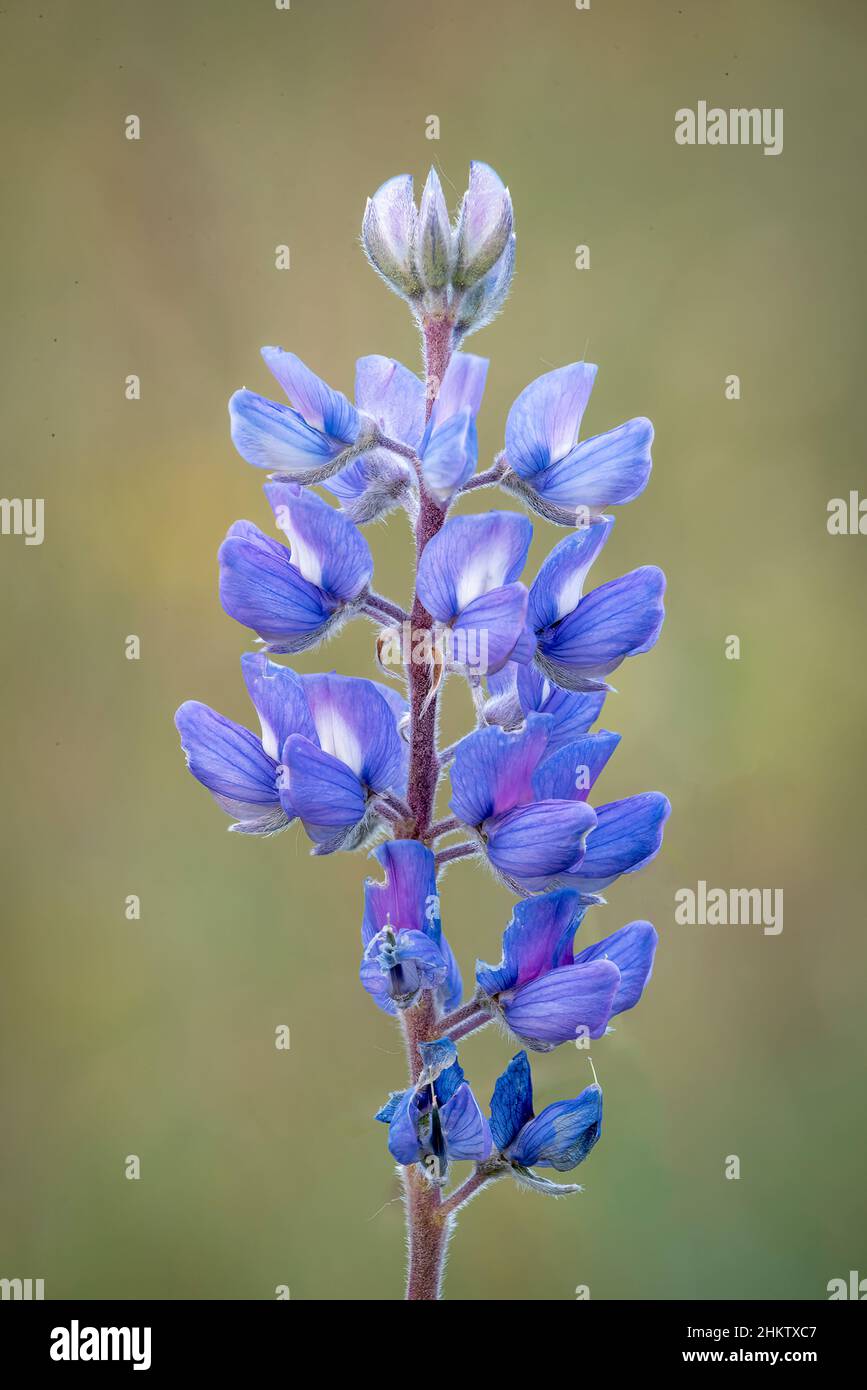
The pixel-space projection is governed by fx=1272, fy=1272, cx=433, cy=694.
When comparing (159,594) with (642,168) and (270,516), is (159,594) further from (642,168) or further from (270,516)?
(642,168)

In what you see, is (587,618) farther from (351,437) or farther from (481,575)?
(351,437)

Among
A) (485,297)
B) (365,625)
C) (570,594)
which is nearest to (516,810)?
(570,594)

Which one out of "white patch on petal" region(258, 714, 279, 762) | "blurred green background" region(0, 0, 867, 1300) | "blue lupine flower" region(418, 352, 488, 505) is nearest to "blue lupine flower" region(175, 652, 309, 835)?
"white patch on petal" region(258, 714, 279, 762)

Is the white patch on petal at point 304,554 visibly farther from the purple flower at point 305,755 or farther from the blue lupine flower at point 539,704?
the blue lupine flower at point 539,704

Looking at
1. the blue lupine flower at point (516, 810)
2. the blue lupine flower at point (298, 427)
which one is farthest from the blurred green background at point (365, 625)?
the blue lupine flower at point (298, 427)

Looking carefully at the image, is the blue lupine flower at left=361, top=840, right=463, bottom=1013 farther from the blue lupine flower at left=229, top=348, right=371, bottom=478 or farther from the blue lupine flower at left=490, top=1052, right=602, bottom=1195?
the blue lupine flower at left=229, top=348, right=371, bottom=478
